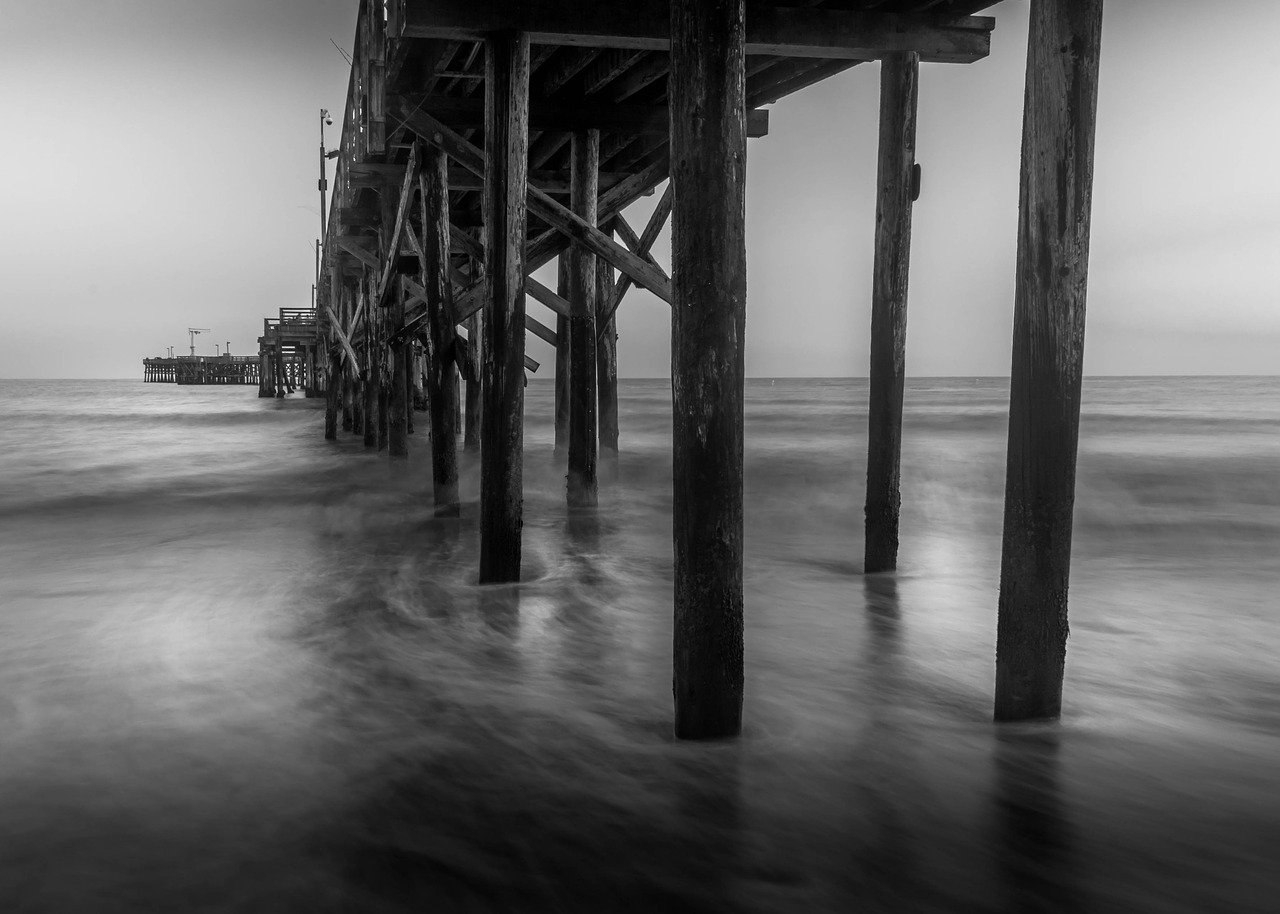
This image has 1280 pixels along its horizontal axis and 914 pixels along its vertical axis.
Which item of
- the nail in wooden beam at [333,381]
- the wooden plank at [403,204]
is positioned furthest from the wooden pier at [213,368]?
the wooden plank at [403,204]

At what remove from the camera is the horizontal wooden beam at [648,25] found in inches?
169

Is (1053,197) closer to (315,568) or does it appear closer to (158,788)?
(158,788)

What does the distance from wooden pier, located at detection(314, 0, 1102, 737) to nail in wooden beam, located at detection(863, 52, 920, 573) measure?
0.01 meters

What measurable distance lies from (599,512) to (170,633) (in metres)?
4.19

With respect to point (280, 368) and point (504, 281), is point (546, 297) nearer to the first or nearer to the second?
point (504, 281)

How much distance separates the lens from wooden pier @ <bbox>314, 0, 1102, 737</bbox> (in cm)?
269

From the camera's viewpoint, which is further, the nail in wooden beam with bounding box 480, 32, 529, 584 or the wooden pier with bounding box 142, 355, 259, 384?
the wooden pier with bounding box 142, 355, 259, 384

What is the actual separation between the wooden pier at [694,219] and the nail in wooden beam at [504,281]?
0.04 ft

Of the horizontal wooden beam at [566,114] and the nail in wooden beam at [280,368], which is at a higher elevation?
the horizontal wooden beam at [566,114]

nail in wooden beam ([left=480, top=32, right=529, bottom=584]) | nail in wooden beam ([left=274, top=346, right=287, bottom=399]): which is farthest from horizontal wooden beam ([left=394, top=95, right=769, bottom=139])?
nail in wooden beam ([left=274, top=346, right=287, bottom=399])

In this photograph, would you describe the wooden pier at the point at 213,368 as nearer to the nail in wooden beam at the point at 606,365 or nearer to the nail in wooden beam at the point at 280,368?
the nail in wooden beam at the point at 280,368

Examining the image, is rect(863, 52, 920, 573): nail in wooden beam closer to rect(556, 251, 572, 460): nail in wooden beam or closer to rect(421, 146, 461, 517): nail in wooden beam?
rect(421, 146, 461, 517): nail in wooden beam

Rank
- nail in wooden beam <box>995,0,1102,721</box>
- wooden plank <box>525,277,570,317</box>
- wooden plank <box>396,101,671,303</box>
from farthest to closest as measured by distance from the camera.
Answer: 1. wooden plank <box>525,277,570,317</box>
2. wooden plank <box>396,101,671,303</box>
3. nail in wooden beam <box>995,0,1102,721</box>

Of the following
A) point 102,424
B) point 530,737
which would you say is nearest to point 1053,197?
point 530,737
